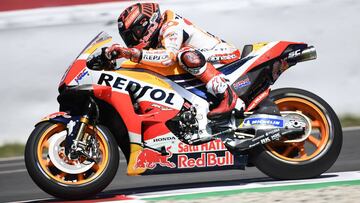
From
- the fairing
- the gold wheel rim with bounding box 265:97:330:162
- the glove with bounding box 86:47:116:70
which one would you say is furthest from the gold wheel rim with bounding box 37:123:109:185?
the gold wheel rim with bounding box 265:97:330:162

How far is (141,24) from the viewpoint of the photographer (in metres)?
6.86

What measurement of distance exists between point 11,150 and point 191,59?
3773mm

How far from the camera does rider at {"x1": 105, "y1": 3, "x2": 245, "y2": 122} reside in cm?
676

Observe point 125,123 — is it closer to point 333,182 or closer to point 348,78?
point 333,182

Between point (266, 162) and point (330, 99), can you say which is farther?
point (330, 99)

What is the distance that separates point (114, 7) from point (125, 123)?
140 inches

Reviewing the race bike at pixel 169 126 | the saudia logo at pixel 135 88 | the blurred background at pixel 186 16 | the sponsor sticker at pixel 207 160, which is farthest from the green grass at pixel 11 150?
the sponsor sticker at pixel 207 160

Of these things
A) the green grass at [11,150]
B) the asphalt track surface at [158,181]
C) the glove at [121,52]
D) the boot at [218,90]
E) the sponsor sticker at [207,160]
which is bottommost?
the green grass at [11,150]

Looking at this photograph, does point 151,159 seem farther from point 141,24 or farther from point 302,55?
point 302,55

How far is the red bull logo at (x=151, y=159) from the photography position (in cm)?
676

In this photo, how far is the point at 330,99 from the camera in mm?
10219

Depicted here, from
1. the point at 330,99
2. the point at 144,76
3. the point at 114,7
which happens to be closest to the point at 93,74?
the point at 144,76

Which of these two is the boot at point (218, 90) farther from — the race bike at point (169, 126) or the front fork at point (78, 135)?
the front fork at point (78, 135)

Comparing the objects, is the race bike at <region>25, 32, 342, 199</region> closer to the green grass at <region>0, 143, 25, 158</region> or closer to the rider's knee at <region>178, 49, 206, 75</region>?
the rider's knee at <region>178, 49, 206, 75</region>
